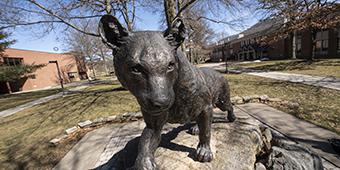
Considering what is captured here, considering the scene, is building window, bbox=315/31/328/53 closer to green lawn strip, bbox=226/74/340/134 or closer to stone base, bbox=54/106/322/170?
green lawn strip, bbox=226/74/340/134

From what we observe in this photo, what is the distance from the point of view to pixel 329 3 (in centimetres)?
1163

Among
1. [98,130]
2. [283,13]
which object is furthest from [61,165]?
[283,13]

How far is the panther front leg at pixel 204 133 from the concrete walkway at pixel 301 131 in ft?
6.11

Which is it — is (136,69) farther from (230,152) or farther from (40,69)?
(40,69)

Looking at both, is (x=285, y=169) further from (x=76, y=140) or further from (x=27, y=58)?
(x=27, y=58)

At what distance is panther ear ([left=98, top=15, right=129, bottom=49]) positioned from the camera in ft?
4.06

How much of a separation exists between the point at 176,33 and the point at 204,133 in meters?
1.30

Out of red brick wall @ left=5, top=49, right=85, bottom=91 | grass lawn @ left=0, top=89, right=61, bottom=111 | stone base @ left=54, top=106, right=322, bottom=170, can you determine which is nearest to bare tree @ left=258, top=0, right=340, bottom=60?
stone base @ left=54, top=106, right=322, bottom=170

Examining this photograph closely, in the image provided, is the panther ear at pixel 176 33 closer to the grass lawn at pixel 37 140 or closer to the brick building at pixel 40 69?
the grass lawn at pixel 37 140

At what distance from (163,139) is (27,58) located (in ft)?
107

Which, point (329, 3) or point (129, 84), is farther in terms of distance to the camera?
point (329, 3)

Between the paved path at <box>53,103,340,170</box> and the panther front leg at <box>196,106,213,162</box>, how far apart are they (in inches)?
71.0

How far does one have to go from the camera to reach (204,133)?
2090 millimetres

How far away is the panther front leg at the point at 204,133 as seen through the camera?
199 cm
